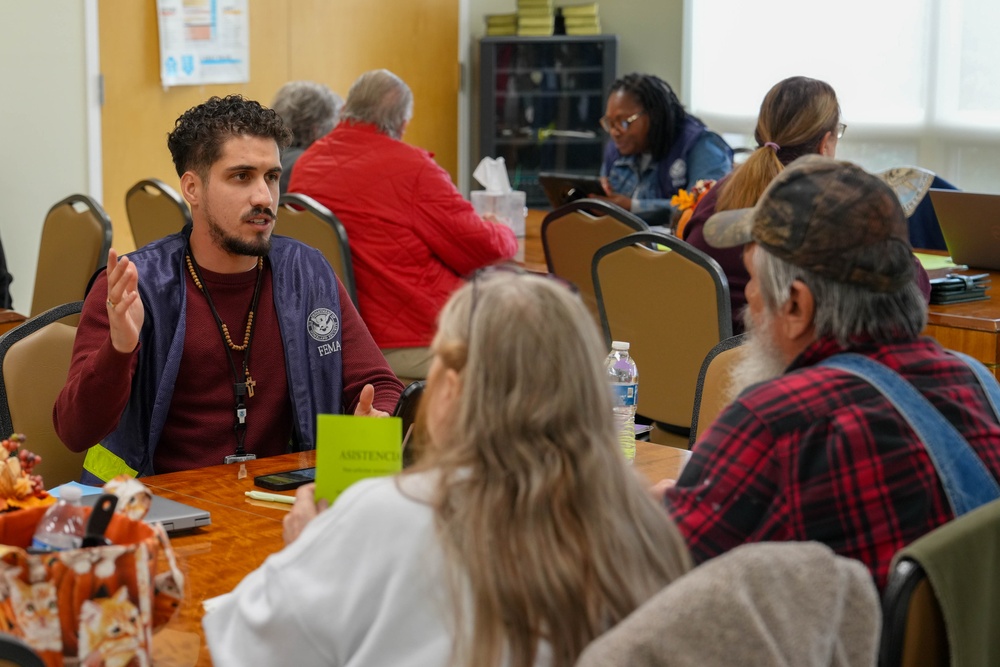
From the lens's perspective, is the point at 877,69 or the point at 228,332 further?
the point at 877,69

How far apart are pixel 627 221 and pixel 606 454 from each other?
2667 mm

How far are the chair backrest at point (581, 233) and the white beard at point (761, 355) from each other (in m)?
2.13

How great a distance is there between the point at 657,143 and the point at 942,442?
13.2 feet

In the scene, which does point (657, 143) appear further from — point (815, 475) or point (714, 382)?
point (815, 475)

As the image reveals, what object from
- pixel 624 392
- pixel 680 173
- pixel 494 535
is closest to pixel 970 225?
pixel 680 173

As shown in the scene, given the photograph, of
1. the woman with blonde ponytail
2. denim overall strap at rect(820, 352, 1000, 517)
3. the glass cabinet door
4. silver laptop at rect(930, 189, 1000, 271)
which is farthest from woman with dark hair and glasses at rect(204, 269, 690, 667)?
the glass cabinet door

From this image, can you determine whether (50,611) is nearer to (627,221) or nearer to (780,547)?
(780,547)

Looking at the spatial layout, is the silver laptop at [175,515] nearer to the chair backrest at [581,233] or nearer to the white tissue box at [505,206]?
the chair backrest at [581,233]

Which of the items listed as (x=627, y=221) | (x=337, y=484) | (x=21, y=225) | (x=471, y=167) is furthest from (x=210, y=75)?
(x=337, y=484)

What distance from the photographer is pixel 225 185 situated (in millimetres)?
2531

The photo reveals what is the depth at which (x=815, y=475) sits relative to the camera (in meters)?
1.37

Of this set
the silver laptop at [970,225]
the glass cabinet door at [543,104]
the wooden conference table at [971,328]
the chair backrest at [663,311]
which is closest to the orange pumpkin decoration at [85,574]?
the chair backrest at [663,311]

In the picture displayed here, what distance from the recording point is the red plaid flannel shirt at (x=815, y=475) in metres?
1.37

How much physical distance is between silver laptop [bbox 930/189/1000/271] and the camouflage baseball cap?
2.67 meters
